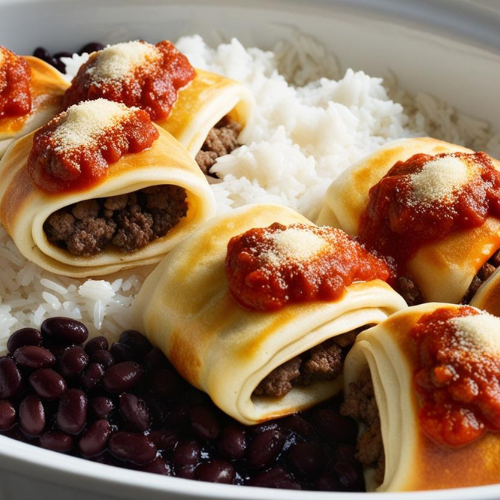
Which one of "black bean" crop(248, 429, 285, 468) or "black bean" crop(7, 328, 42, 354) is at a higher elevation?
"black bean" crop(248, 429, 285, 468)

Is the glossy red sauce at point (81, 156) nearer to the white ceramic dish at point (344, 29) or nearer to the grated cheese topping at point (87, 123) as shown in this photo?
the grated cheese topping at point (87, 123)

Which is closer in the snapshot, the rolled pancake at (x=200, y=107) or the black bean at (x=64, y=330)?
the black bean at (x=64, y=330)

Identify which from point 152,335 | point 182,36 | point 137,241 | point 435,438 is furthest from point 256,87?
point 435,438

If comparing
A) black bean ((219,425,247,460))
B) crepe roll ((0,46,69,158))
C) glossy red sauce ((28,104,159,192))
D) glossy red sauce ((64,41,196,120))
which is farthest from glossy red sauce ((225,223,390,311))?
crepe roll ((0,46,69,158))

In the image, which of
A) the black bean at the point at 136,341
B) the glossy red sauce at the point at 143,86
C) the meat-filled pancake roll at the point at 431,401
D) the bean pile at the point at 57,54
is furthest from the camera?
the bean pile at the point at 57,54

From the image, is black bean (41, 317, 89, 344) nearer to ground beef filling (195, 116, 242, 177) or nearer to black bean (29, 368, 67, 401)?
black bean (29, 368, 67, 401)

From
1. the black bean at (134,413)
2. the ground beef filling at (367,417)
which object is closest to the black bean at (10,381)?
the black bean at (134,413)
